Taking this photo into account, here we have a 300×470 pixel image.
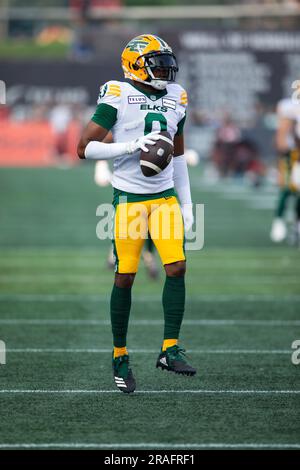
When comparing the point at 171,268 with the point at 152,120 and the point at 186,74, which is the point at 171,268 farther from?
the point at 186,74

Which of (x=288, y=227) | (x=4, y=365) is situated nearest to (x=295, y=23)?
(x=288, y=227)

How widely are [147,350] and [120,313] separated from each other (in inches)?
45.9

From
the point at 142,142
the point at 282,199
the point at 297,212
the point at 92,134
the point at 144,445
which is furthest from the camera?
the point at 282,199

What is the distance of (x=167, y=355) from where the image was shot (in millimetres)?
6074

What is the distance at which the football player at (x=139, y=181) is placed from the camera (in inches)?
234

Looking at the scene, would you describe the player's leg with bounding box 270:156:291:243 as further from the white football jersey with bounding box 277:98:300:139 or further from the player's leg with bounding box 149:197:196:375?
the player's leg with bounding box 149:197:196:375

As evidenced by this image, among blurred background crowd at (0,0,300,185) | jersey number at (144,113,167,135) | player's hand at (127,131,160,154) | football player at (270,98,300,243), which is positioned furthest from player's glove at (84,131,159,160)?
blurred background crowd at (0,0,300,185)

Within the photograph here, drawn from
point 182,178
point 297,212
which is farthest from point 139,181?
point 297,212

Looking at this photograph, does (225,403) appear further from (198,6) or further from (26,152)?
(198,6)

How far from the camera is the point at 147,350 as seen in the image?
7121 mm

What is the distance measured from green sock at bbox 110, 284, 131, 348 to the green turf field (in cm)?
26

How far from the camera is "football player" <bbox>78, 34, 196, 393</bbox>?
593 cm

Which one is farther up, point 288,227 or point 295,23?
point 295,23
